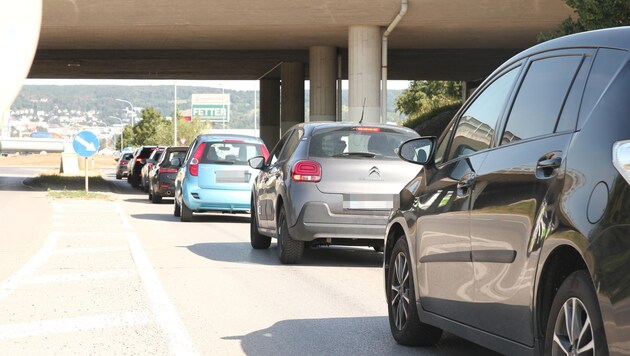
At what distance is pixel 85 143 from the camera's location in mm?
32594

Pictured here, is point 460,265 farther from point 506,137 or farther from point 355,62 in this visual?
point 355,62

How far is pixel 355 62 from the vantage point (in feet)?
121

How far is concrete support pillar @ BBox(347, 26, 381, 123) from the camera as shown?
3647 centimetres

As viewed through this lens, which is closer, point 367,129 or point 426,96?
point 367,129

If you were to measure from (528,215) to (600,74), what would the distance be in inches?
28.4

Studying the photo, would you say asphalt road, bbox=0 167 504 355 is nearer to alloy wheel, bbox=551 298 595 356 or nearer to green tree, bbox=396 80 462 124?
alloy wheel, bbox=551 298 595 356

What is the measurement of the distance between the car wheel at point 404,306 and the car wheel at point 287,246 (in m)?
5.25

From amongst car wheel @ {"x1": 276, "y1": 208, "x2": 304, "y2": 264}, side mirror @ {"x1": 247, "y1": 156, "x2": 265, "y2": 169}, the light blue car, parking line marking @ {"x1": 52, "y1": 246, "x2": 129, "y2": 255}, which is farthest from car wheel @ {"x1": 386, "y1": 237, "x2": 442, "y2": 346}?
the light blue car

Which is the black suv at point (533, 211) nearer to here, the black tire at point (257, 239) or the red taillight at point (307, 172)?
the red taillight at point (307, 172)

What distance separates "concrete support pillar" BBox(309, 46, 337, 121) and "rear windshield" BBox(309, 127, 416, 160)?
31124mm

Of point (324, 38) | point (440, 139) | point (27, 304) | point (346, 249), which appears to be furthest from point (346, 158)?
point (324, 38)

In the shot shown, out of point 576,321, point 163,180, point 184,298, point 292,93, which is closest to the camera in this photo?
point 576,321

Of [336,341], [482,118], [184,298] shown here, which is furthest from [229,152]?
[482,118]

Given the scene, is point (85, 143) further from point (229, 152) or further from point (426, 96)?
point (426, 96)
